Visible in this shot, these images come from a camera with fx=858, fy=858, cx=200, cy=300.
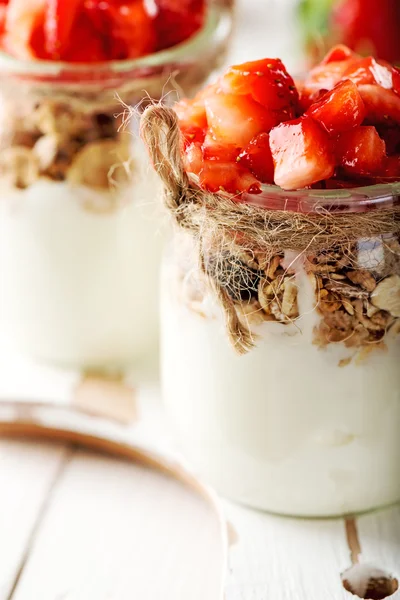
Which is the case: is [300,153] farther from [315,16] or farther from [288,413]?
[315,16]

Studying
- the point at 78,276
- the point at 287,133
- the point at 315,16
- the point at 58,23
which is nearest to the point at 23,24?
the point at 58,23

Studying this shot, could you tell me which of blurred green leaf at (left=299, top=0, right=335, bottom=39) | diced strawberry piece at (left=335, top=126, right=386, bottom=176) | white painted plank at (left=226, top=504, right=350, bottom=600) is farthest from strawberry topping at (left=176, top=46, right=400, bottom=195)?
blurred green leaf at (left=299, top=0, right=335, bottom=39)

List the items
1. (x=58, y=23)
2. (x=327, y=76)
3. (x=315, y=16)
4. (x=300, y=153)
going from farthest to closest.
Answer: (x=315, y=16), (x=58, y=23), (x=327, y=76), (x=300, y=153)

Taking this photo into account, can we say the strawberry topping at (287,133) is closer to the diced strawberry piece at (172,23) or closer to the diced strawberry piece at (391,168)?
the diced strawberry piece at (391,168)

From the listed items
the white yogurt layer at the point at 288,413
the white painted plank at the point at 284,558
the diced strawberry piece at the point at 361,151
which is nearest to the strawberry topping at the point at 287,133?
the diced strawberry piece at the point at 361,151

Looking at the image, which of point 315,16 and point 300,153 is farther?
point 315,16

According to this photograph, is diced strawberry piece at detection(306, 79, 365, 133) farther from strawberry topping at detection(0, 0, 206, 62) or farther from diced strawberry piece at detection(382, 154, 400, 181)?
strawberry topping at detection(0, 0, 206, 62)
